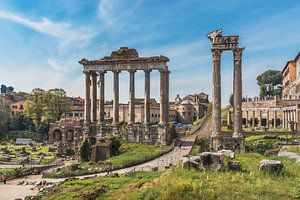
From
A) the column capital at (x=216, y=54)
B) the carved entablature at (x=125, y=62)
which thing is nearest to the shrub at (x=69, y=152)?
the carved entablature at (x=125, y=62)

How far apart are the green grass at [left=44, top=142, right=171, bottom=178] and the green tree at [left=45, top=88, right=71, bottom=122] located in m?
39.4

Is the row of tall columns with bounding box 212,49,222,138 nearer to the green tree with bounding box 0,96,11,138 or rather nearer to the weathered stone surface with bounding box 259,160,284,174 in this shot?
the weathered stone surface with bounding box 259,160,284,174

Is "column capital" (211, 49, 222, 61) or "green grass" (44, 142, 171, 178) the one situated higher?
"column capital" (211, 49, 222, 61)

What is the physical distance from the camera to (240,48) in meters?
31.0

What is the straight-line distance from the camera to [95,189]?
20359 millimetres

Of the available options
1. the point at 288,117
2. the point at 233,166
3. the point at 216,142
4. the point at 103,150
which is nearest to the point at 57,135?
the point at 103,150

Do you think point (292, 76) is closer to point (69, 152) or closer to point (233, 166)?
point (69, 152)

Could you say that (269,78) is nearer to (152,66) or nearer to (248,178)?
(152,66)

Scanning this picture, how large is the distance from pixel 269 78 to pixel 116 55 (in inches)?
2946

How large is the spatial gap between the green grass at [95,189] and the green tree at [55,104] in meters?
53.6

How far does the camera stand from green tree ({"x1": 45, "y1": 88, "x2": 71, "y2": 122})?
251 feet

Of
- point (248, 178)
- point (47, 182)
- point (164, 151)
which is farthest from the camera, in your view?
point (164, 151)

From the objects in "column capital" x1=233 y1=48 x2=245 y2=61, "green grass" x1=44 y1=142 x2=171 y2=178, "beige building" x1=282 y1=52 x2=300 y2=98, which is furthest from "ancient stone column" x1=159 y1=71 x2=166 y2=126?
"beige building" x1=282 y1=52 x2=300 y2=98

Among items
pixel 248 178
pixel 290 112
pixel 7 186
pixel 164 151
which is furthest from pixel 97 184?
pixel 290 112
